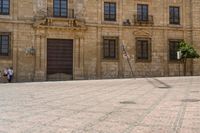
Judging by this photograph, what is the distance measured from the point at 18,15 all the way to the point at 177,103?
2157cm

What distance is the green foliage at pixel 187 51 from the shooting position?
32.1 m

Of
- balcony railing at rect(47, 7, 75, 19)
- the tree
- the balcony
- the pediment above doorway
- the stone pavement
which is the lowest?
the stone pavement

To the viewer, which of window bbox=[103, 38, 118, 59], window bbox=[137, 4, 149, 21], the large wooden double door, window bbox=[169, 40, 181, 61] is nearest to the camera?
the large wooden double door

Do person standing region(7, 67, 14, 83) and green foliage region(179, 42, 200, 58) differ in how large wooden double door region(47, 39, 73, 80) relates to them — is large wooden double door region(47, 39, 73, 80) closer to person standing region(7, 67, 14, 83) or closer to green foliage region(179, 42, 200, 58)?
person standing region(7, 67, 14, 83)

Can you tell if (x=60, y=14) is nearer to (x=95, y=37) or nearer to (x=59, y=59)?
(x=95, y=37)

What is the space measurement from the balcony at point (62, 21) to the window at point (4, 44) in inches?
117

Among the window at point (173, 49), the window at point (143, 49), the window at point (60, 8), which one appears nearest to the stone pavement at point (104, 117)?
the window at point (60, 8)

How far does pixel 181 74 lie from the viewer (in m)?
33.7

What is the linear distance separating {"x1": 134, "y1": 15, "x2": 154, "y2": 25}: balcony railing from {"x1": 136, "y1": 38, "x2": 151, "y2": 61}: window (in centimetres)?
160

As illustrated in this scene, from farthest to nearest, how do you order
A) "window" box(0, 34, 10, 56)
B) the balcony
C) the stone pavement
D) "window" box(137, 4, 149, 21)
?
"window" box(137, 4, 149, 21) < the balcony < "window" box(0, 34, 10, 56) < the stone pavement

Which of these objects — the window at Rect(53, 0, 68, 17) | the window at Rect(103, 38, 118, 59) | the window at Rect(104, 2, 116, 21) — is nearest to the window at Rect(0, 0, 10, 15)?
the window at Rect(53, 0, 68, 17)

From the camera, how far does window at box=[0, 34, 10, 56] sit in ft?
96.9

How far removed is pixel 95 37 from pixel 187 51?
8.67 m

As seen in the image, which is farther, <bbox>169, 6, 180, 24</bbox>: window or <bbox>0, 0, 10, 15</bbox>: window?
<bbox>169, 6, 180, 24</bbox>: window
